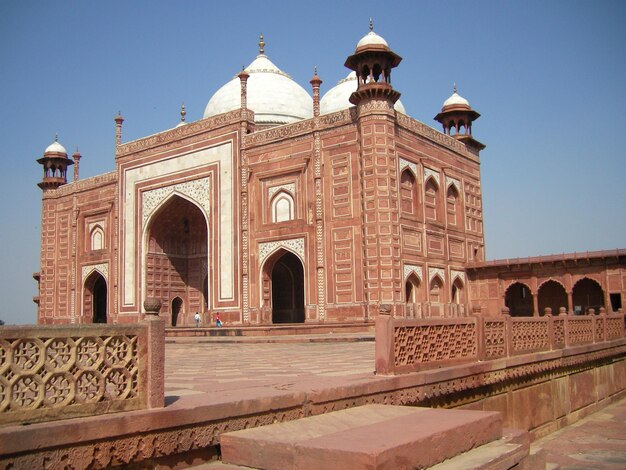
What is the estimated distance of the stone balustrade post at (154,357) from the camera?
3.00m

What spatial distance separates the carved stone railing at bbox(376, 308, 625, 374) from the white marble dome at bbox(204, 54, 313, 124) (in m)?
15.0

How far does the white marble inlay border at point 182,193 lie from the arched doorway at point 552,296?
9.68 m

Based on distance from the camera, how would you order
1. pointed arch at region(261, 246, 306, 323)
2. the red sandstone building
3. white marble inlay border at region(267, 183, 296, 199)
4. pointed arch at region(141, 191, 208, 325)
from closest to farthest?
the red sandstone building, white marble inlay border at region(267, 183, 296, 199), pointed arch at region(261, 246, 306, 323), pointed arch at region(141, 191, 208, 325)

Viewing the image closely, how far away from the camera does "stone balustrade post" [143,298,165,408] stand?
9.86 ft

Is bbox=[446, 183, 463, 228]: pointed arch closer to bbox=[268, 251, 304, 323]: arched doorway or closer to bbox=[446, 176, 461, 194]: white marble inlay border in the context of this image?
bbox=[446, 176, 461, 194]: white marble inlay border

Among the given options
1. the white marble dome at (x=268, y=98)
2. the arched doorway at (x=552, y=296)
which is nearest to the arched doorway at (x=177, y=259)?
the white marble dome at (x=268, y=98)

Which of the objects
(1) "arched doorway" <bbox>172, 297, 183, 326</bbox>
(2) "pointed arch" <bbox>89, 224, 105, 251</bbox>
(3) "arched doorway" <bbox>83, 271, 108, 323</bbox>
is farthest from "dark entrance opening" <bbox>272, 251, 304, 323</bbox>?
(3) "arched doorway" <bbox>83, 271, 108, 323</bbox>

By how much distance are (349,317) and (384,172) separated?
349 cm

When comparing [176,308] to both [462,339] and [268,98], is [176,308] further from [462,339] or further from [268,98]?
[462,339]

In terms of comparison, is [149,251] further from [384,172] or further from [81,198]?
[384,172]

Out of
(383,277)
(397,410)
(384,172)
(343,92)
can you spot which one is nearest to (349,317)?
(383,277)

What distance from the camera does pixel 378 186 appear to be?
15734 mm

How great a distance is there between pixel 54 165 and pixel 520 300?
16.9m

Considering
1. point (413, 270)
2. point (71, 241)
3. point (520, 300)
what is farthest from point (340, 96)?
point (71, 241)
